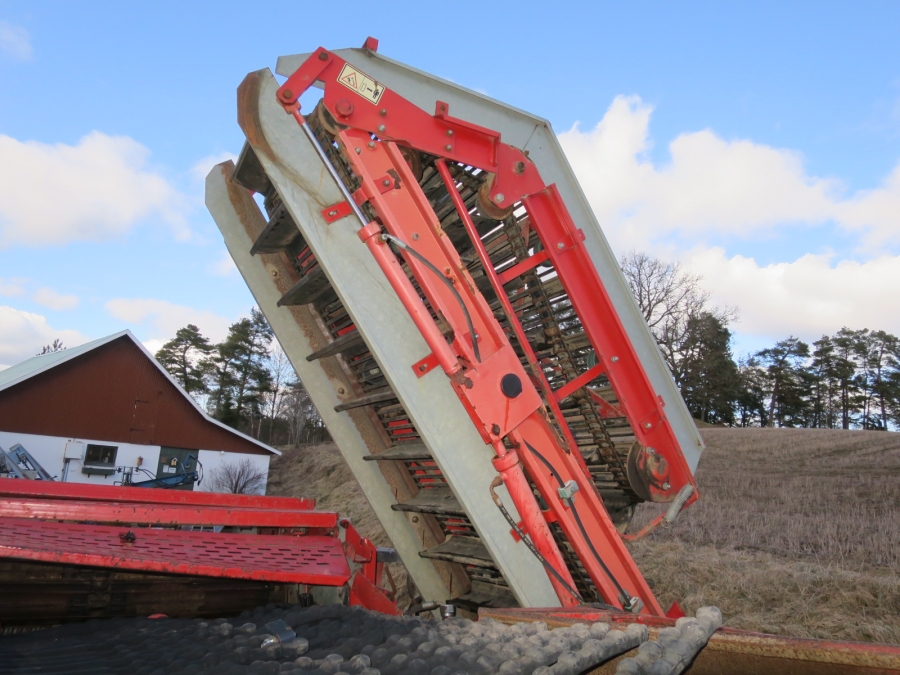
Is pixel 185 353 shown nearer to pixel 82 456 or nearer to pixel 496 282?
pixel 82 456

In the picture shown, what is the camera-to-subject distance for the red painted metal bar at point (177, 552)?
1.74 m

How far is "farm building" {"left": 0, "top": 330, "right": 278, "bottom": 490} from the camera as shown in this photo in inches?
828

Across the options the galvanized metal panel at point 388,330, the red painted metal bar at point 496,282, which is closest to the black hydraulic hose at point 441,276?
the galvanized metal panel at point 388,330

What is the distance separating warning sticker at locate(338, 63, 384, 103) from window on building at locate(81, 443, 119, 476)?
23.7 metres

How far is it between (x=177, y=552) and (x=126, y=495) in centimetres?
122

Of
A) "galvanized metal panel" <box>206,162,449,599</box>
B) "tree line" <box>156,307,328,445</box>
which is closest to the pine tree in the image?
"tree line" <box>156,307,328,445</box>

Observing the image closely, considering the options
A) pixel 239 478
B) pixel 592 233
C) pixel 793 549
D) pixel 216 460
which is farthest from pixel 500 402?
pixel 216 460

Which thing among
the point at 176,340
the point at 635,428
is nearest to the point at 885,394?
the point at 635,428

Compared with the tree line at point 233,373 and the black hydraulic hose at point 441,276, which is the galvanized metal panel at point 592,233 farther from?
the tree line at point 233,373

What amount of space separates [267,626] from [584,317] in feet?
6.15

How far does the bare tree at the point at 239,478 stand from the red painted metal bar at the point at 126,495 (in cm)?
2305

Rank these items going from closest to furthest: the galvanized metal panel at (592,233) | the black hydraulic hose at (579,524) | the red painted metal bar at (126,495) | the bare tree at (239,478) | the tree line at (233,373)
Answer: the black hydraulic hose at (579,524) < the red painted metal bar at (126,495) < the galvanized metal panel at (592,233) < the bare tree at (239,478) < the tree line at (233,373)

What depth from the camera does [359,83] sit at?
2.61m

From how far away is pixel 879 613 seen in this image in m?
5.08
